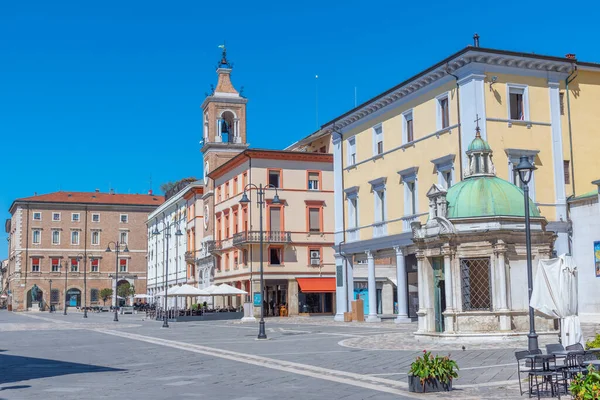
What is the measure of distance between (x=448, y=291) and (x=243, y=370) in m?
8.90

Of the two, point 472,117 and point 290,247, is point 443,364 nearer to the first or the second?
point 472,117

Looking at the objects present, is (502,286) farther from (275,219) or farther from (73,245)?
(73,245)

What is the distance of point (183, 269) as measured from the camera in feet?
274

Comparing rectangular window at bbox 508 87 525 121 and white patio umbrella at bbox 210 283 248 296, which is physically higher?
rectangular window at bbox 508 87 525 121

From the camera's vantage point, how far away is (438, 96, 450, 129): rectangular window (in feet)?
119

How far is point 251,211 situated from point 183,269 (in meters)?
28.4

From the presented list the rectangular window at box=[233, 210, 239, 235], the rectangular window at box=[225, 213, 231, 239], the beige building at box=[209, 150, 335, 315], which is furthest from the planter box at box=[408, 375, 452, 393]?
the rectangular window at box=[225, 213, 231, 239]

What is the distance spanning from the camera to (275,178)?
5831cm

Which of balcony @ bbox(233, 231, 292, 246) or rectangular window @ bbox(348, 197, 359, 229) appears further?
balcony @ bbox(233, 231, 292, 246)

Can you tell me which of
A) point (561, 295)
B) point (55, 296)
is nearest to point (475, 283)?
point (561, 295)

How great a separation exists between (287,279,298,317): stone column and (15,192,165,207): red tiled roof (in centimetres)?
6426

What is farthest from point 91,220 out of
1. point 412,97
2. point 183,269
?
point 412,97

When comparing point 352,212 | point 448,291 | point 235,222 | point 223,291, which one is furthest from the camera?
point 235,222

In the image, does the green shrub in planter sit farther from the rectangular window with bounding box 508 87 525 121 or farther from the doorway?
the rectangular window with bounding box 508 87 525 121
